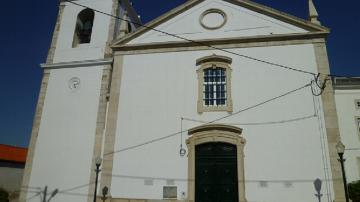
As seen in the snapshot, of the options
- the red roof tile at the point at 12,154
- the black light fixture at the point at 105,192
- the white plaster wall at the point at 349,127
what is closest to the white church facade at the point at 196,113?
the black light fixture at the point at 105,192

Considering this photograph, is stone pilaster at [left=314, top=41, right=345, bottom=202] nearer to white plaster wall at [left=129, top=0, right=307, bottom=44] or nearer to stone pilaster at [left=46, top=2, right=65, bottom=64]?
white plaster wall at [left=129, top=0, right=307, bottom=44]

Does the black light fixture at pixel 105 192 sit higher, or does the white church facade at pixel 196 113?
the white church facade at pixel 196 113

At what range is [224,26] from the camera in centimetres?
1327

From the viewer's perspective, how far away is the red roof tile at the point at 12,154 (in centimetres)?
2366

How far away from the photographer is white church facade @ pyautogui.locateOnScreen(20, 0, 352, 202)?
11.0 metres

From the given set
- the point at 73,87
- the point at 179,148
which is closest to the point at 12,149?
the point at 73,87

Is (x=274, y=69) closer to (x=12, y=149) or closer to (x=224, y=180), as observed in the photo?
(x=224, y=180)

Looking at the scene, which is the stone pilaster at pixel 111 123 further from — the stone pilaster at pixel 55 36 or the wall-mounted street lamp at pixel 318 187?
the wall-mounted street lamp at pixel 318 187

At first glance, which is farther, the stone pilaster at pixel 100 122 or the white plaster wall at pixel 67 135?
the white plaster wall at pixel 67 135

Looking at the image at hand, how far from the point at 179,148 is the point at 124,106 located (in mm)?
3026

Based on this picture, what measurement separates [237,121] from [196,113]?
63.9 inches

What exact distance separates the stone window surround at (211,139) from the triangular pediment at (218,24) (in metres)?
3.99

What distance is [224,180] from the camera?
11289 millimetres

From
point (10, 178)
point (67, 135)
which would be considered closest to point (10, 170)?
point (10, 178)
